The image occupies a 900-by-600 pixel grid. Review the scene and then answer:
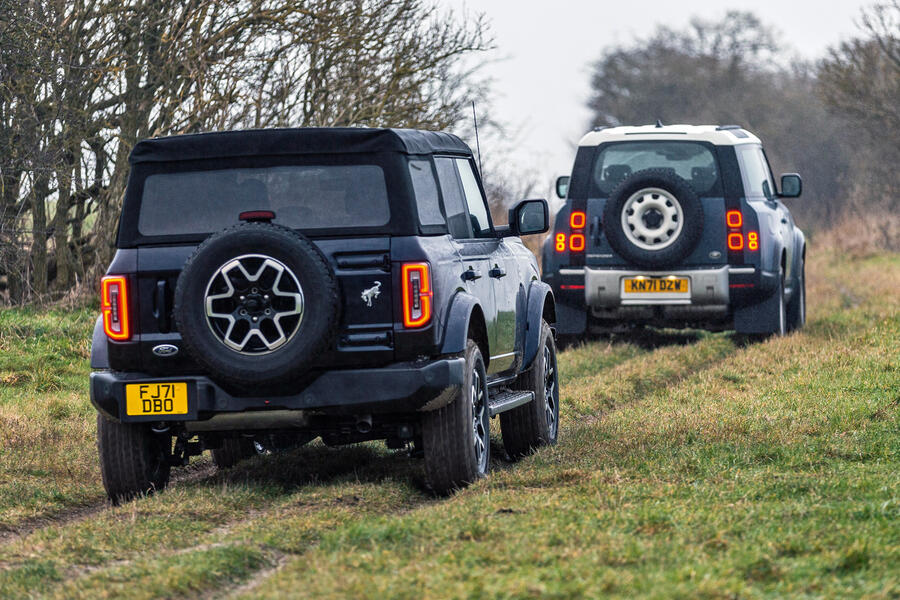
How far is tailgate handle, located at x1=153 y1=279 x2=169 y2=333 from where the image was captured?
7.31 m

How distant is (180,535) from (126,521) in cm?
38

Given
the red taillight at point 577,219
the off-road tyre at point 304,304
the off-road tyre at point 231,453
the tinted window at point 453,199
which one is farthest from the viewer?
the red taillight at point 577,219

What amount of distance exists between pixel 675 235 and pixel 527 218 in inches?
194

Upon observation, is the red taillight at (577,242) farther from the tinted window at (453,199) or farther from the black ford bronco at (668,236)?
the tinted window at (453,199)

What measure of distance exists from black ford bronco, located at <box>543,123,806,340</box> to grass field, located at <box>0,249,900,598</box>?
6.85 feet

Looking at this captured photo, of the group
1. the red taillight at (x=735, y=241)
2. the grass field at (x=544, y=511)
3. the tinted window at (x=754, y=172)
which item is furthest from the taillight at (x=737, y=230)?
the grass field at (x=544, y=511)

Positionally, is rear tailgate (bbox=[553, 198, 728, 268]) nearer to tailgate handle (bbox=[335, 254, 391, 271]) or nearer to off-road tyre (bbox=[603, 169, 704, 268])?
off-road tyre (bbox=[603, 169, 704, 268])

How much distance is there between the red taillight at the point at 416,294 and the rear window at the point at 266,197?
36cm

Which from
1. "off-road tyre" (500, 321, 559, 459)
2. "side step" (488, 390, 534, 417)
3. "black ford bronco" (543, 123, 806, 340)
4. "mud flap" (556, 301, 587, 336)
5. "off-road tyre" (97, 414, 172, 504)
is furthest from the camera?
"mud flap" (556, 301, 587, 336)

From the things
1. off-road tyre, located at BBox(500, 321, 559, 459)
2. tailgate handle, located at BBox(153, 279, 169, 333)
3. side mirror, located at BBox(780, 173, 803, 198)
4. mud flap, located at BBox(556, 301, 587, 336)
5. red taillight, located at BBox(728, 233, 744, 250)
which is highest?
side mirror, located at BBox(780, 173, 803, 198)

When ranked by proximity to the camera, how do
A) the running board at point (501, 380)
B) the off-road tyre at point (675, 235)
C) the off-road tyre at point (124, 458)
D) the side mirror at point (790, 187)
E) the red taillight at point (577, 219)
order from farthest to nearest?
1. the side mirror at point (790, 187)
2. the red taillight at point (577, 219)
3. the off-road tyre at point (675, 235)
4. the running board at point (501, 380)
5. the off-road tyre at point (124, 458)

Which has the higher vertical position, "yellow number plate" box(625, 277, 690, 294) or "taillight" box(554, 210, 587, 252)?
"taillight" box(554, 210, 587, 252)

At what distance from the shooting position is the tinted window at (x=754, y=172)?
46.6 feet

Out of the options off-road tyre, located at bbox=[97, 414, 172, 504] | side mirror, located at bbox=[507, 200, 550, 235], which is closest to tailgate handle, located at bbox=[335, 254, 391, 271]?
off-road tyre, located at bbox=[97, 414, 172, 504]
